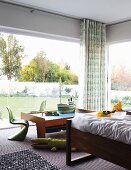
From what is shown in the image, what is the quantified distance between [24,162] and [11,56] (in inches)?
109

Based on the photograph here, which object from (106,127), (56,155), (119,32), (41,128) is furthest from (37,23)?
(106,127)

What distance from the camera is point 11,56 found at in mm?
4789

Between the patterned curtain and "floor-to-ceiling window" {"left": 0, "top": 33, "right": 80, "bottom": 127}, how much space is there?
295 millimetres

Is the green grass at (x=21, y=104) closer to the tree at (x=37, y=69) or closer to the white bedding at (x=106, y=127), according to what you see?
the tree at (x=37, y=69)

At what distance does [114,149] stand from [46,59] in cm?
357

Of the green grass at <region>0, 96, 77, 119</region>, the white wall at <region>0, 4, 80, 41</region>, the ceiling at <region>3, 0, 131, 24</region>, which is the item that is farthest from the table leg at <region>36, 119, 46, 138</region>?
the ceiling at <region>3, 0, 131, 24</region>

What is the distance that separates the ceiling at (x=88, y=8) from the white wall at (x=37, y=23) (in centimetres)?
19

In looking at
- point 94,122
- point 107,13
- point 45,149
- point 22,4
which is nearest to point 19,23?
point 22,4

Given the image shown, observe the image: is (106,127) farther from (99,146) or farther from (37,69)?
(37,69)

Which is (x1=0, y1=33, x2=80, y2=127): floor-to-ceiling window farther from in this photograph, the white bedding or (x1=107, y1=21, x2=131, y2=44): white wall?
the white bedding

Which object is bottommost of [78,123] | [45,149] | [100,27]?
[45,149]

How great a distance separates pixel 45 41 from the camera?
5203mm

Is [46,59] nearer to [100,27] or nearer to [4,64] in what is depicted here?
[4,64]

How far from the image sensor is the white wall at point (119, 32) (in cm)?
537
